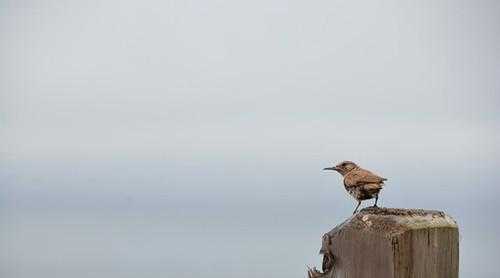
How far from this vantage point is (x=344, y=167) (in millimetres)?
4566

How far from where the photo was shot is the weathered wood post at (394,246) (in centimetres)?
283

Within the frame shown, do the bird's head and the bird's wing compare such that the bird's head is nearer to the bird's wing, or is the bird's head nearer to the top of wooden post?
the bird's wing

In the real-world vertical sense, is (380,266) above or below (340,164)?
below

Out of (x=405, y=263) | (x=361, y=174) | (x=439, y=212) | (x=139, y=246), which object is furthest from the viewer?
(x=139, y=246)

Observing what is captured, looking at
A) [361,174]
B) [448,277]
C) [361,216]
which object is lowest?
Result: [448,277]

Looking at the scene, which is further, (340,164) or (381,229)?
(340,164)

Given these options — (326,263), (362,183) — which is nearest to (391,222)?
(326,263)

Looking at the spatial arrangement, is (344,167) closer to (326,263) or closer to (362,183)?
(362,183)

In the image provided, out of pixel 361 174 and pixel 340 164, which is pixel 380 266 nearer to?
pixel 361 174

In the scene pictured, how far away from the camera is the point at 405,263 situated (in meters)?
2.81

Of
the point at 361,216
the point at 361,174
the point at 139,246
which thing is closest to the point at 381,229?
the point at 361,216

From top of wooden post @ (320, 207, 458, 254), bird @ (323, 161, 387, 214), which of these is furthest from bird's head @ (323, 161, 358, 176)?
top of wooden post @ (320, 207, 458, 254)

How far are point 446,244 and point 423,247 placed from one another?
99mm

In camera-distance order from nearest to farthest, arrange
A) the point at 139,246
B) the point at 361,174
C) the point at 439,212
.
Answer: the point at 439,212
the point at 361,174
the point at 139,246
